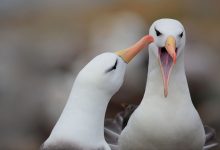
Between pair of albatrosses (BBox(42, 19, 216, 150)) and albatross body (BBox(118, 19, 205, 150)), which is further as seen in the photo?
albatross body (BBox(118, 19, 205, 150))

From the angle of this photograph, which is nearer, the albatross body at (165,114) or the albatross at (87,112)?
the albatross at (87,112)

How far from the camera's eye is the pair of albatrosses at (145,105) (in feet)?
5.01

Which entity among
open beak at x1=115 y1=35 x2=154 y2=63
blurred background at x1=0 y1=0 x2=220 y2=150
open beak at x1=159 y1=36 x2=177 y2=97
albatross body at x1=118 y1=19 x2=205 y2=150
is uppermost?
open beak at x1=115 y1=35 x2=154 y2=63

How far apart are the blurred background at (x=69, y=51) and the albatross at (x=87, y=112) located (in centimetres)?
60

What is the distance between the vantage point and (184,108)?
1703 millimetres

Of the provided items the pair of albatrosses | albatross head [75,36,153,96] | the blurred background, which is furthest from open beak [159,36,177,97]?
the blurred background

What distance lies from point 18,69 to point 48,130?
1.14ft

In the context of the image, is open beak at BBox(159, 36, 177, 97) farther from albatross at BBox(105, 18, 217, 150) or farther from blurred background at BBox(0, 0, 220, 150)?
blurred background at BBox(0, 0, 220, 150)

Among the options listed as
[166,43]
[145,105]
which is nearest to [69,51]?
[145,105]

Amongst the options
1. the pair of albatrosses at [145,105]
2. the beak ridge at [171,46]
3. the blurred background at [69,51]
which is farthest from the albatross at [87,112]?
the blurred background at [69,51]

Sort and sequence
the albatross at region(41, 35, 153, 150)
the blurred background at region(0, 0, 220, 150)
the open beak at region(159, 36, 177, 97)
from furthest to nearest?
the blurred background at region(0, 0, 220, 150)
the open beak at region(159, 36, 177, 97)
the albatross at region(41, 35, 153, 150)

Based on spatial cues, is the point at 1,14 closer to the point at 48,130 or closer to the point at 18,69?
the point at 18,69

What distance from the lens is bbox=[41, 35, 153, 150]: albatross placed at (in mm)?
1519

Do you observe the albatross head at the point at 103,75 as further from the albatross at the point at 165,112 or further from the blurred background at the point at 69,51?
the blurred background at the point at 69,51
